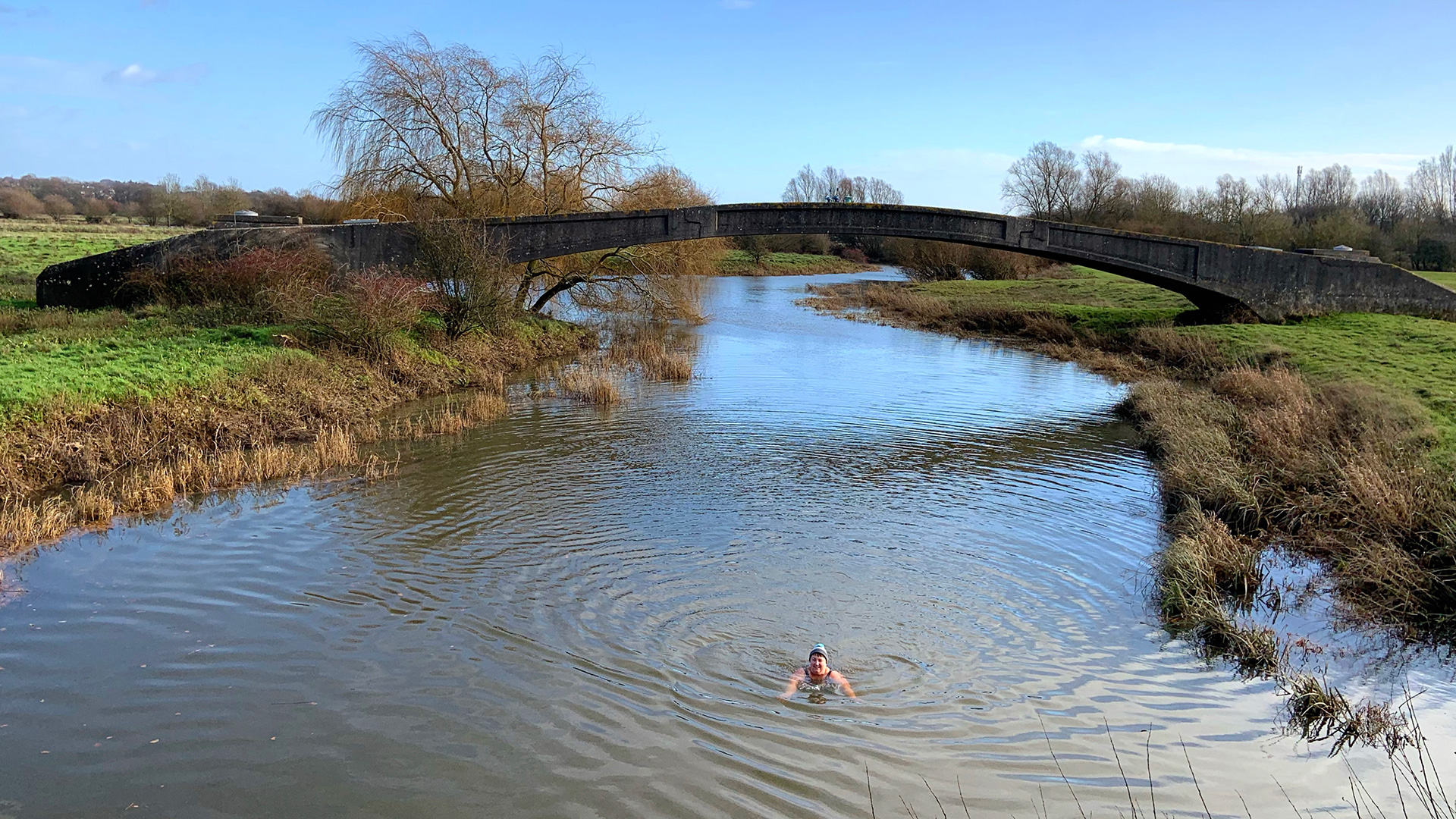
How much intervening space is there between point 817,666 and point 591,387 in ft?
42.7

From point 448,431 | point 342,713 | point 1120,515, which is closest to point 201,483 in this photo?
point 448,431

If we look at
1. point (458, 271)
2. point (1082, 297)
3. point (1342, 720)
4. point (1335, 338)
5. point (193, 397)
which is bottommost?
point (1342, 720)

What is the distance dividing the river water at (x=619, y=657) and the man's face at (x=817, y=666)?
0.31 metres

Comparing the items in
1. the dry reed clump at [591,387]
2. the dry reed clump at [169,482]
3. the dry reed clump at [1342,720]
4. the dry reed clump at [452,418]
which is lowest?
the dry reed clump at [1342,720]

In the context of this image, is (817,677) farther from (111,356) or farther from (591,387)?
(111,356)

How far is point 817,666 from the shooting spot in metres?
7.23

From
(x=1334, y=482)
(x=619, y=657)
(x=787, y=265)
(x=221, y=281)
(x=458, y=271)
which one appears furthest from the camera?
(x=787, y=265)

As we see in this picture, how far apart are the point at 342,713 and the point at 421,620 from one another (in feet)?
5.40

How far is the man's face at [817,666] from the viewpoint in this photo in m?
7.23

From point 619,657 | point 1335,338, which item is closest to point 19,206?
point 619,657

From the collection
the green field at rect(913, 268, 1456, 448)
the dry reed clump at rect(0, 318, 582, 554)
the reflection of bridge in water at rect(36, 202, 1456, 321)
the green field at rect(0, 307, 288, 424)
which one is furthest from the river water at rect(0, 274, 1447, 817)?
the reflection of bridge in water at rect(36, 202, 1456, 321)

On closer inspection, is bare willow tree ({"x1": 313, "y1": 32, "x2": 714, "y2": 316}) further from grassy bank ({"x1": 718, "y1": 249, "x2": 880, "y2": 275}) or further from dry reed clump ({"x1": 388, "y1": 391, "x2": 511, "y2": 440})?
grassy bank ({"x1": 718, "y1": 249, "x2": 880, "y2": 275})

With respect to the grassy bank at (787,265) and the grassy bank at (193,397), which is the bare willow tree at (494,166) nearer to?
the grassy bank at (193,397)

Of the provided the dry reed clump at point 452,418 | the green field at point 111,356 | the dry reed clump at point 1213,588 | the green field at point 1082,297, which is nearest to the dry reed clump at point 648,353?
the dry reed clump at point 452,418
